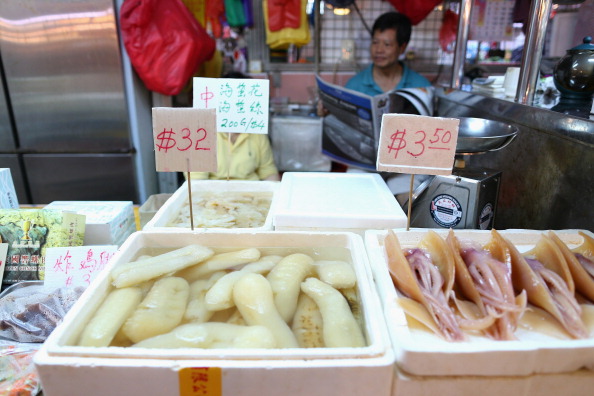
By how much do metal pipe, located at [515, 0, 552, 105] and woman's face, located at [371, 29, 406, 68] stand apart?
5.58ft

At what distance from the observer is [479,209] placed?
1.31 m

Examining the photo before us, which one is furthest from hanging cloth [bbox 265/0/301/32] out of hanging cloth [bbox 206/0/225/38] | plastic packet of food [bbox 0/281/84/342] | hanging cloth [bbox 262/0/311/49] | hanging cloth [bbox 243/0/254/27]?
plastic packet of food [bbox 0/281/84/342]

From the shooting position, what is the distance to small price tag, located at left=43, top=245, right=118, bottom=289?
50.0 inches

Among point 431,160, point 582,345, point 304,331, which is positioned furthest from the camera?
point 431,160

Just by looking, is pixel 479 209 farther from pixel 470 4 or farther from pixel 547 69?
pixel 547 69

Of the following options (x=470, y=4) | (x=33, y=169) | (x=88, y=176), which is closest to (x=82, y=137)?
(x=88, y=176)

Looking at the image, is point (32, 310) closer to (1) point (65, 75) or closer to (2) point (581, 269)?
(2) point (581, 269)

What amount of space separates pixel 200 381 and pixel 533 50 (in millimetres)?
1974

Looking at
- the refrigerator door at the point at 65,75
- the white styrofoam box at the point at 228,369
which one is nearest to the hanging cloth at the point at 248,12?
the refrigerator door at the point at 65,75

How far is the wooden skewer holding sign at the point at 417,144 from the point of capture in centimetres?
104

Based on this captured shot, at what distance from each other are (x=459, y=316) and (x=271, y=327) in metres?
0.40

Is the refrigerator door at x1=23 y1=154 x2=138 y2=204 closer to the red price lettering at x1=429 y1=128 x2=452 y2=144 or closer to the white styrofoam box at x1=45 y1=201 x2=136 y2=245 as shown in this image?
the white styrofoam box at x1=45 y1=201 x2=136 y2=245

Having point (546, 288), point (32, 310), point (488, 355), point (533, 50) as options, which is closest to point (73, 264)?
point (32, 310)

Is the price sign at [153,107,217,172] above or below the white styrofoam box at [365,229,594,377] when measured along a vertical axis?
above
